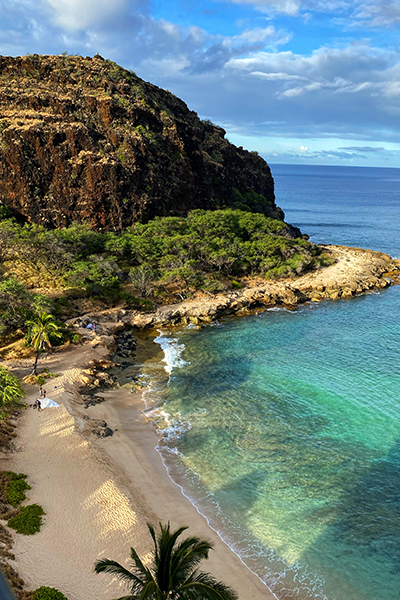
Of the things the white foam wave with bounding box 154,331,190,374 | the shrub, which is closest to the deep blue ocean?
the white foam wave with bounding box 154,331,190,374

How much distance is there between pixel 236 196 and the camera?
3935 inches

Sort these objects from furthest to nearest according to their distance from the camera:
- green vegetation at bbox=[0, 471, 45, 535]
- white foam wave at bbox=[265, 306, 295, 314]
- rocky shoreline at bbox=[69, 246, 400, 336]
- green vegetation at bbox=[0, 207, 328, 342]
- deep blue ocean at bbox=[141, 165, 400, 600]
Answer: white foam wave at bbox=[265, 306, 295, 314], green vegetation at bbox=[0, 207, 328, 342], rocky shoreline at bbox=[69, 246, 400, 336], deep blue ocean at bbox=[141, 165, 400, 600], green vegetation at bbox=[0, 471, 45, 535]

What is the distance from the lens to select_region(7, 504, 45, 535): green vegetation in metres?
20.0

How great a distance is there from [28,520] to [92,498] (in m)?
3.56

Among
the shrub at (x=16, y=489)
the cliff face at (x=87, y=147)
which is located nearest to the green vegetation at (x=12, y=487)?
the shrub at (x=16, y=489)

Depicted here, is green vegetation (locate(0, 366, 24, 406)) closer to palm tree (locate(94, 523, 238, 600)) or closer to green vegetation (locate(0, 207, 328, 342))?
palm tree (locate(94, 523, 238, 600))

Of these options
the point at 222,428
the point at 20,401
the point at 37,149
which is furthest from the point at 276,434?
the point at 37,149

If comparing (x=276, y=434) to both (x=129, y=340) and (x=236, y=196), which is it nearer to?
(x=129, y=340)

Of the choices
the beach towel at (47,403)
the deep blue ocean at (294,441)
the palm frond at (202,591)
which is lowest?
the deep blue ocean at (294,441)

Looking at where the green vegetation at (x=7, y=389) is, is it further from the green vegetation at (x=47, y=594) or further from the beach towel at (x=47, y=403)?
the green vegetation at (x=47, y=594)

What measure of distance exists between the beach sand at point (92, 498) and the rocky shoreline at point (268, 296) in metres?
14.5

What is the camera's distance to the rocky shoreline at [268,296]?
50216 millimetres

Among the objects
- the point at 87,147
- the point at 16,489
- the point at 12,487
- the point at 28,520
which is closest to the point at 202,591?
the point at 28,520

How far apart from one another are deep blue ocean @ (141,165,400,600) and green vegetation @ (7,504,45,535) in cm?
855
